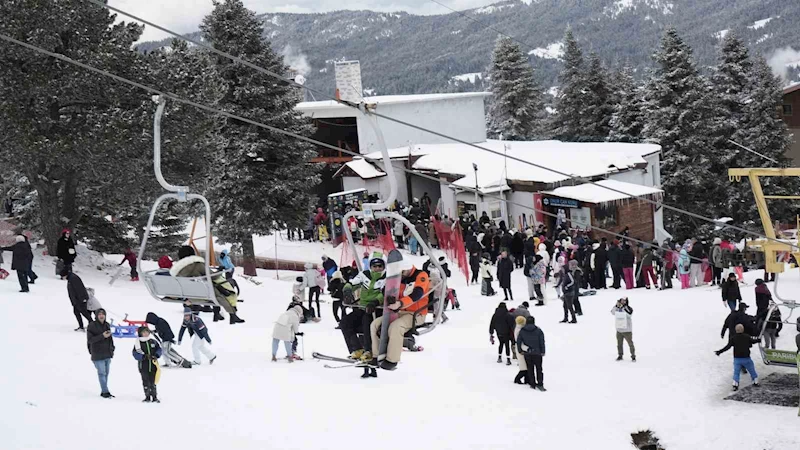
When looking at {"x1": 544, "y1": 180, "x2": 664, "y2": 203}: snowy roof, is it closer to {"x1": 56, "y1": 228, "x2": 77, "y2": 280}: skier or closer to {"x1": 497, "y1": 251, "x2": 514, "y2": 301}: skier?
{"x1": 497, "y1": 251, "x2": 514, "y2": 301}: skier

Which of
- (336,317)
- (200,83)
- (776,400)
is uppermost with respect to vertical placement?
(200,83)

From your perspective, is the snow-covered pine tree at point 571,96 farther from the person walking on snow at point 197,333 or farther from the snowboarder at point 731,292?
the person walking on snow at point 197,333

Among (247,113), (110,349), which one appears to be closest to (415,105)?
(247,113)

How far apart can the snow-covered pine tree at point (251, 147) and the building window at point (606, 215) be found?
9800 millimetres

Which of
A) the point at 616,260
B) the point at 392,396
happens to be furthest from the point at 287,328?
the point at 616,260

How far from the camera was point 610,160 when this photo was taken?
37.7 m

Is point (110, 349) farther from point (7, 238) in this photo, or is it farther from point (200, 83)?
point (7, 238)

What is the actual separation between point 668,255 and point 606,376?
7.59 metres

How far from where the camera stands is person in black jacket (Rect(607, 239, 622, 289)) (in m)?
24.6

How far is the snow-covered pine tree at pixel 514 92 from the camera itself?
63094 millimetres

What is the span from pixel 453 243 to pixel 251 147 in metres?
7.81

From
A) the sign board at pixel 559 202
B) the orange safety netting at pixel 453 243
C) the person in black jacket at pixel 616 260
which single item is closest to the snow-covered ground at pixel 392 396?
the person in black jacket at pixel 616 260

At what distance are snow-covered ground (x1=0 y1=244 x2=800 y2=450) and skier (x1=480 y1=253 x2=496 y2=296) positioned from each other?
11.5ft

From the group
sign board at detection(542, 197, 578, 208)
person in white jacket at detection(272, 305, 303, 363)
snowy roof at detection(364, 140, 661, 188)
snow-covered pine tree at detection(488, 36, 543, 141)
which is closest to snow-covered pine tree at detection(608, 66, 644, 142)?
snowy roof at detection(364, 140, 661, 188)
